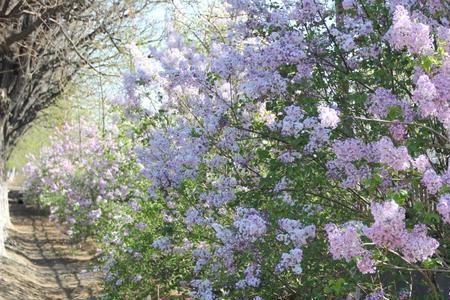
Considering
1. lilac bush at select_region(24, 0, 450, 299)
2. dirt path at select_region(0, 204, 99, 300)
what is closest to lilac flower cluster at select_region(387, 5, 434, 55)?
lilac bush at select_region(24, 0, 450, 299)

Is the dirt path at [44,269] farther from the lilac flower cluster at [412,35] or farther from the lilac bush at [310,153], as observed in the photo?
the lilac flower cluster at [412,35]

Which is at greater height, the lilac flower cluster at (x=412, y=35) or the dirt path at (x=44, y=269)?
the lilac flower cluster at (x=412, y=35)

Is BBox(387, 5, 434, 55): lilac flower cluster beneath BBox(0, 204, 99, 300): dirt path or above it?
above

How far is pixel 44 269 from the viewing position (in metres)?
14.7

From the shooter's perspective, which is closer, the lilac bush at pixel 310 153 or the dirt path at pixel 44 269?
the lilac bush at pixel 310 153

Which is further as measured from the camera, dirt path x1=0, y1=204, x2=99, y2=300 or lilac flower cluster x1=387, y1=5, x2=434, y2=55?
dirt path x1=0, y1=204, x2=99, y2=300

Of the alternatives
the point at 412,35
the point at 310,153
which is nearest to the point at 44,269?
the point at 310,153

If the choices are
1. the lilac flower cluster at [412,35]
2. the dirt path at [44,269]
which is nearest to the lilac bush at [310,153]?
the lilac flower cluster at [412,35]

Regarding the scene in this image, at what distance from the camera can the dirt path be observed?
11.4 meters

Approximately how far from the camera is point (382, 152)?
3.29 metres

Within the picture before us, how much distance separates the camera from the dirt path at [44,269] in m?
11.4

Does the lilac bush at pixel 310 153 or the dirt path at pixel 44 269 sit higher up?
the lilac bush at pixel 310 153

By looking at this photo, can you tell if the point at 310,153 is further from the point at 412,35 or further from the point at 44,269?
the point at 44,269

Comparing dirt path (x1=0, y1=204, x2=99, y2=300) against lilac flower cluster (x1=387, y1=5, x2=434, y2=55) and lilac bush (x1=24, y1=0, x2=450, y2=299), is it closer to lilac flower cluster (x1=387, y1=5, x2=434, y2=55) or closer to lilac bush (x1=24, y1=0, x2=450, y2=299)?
lilac bush (x1=24, y1=0, x2=450, y2=299)
